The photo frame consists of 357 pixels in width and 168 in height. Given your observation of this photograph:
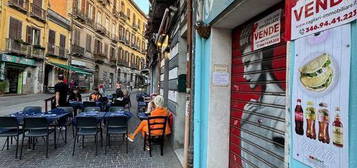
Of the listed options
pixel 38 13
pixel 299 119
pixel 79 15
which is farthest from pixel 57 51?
pixel 299 119

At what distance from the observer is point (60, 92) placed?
877 centimetres

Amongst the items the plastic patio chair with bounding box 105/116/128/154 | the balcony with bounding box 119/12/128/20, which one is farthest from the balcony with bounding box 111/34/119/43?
the plastic patio chair with bounding box 105/116/128/154

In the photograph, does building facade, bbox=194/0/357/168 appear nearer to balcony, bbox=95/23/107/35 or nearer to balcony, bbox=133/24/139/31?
balcony, bbox=95/23/107/35

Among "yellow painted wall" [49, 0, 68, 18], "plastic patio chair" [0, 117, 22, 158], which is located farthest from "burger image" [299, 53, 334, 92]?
"yellow painted wall" [49, 0, 68, 18]

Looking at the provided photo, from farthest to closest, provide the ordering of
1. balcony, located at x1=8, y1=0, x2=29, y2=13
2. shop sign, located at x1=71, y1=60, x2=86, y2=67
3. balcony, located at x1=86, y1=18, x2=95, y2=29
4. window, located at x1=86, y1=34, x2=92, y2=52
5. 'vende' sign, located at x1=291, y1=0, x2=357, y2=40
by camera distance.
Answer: window, located at x1=86, y1=34, x2=92, y2=52 < balcony, located at x1=86, y1=18, x2=95, y2=29 < shop sign, located at x1=71, y1=60, x2=86, y2=67 < balcony, located at x1=8, y1=0, x2=29, y2=13 < 'vende' sign, located at x1=291, y1=0, x2=357, y2=40

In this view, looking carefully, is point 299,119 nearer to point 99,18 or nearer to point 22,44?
point 22,44

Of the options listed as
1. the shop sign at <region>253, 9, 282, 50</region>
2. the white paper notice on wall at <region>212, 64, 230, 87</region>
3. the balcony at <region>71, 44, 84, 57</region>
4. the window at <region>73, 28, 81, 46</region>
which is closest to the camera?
the shop sign at <region>253, 9, 282, 50</region>

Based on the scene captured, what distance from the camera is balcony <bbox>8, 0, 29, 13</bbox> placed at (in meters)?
20.8

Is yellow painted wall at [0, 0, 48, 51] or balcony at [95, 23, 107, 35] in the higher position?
balcony at [95, 23, 107, 35]

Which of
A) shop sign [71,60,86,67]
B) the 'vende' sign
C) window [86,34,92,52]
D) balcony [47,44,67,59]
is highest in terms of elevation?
window [86,34,92,52]

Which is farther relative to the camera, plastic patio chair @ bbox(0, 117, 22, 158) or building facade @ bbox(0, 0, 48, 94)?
building facade @ bbox(0, 0, 48, 94)

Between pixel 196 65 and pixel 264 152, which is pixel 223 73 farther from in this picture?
pixel 264 152

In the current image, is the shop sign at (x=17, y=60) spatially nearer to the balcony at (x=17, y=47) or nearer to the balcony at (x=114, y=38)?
the balcony at (x=17, y=47)

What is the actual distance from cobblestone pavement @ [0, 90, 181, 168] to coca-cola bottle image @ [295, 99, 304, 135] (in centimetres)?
361
